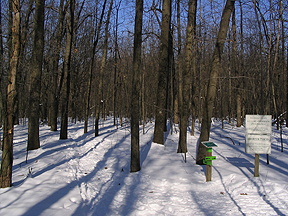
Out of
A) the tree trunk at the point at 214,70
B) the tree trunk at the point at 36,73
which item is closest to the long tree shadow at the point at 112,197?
the tree trunk at the point at 214,70

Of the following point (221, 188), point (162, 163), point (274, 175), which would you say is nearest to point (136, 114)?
point (162, 163)

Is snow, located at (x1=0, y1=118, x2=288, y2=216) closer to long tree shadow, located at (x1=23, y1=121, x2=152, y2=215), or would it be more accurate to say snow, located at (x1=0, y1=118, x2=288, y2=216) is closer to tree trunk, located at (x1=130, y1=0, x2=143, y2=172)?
long tree shadow, located at (x1=23, y1=121, x2=152, y2=215)

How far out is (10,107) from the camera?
472cm

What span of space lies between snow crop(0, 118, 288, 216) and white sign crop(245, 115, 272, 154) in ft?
2.58

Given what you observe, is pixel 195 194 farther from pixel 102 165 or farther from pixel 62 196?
pixel 102 165

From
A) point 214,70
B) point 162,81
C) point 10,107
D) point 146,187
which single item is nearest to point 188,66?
point 214,70

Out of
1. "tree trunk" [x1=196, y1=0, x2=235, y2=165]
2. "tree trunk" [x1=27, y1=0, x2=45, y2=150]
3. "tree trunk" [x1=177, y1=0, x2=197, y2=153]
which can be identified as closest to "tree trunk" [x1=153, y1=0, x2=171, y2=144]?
"tree trunk" [x1=177, y1=0, x2=197, y2=153]

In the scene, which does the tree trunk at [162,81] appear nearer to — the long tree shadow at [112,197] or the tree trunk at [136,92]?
the long tree shadow at [112,197]

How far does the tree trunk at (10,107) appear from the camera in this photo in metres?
4.72

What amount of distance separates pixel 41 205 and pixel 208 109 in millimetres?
5613

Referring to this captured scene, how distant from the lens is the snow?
170 inches

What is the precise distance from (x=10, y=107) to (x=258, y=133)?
6.43m

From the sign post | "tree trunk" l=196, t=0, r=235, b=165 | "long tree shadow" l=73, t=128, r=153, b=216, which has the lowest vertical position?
"long tree shadow" l=73, t=128, r=153, b=216

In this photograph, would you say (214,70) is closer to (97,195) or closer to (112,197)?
(112,197)
